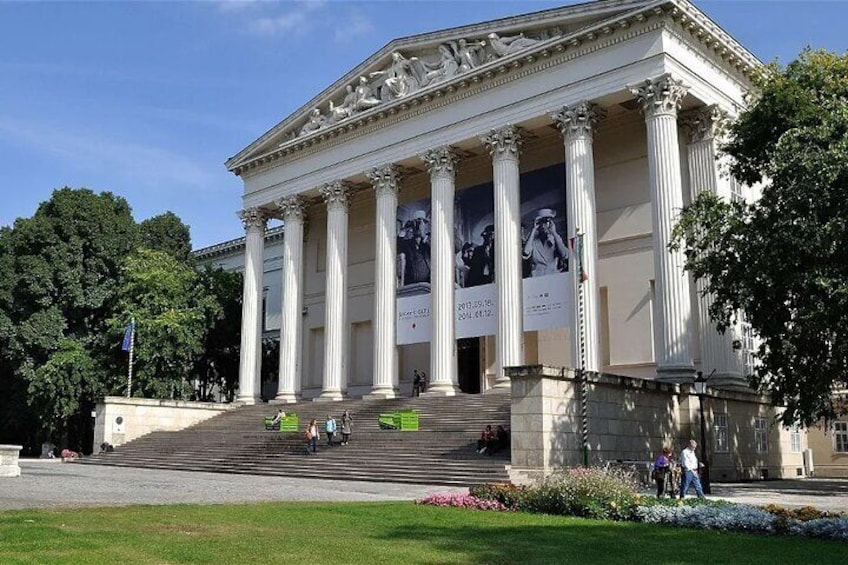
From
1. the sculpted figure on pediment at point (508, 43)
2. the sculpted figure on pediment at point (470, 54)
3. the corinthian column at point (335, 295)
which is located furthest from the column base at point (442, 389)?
the sculpted figure on pediment at point (508, 43)

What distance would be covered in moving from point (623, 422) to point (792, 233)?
7.55 m

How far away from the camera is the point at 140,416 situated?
42.2m

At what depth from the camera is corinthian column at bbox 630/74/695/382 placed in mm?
29391

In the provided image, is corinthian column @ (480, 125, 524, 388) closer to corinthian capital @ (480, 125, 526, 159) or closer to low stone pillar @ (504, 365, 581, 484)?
corinthian capital @ (480, 125, 526, 159)

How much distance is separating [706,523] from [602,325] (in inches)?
895

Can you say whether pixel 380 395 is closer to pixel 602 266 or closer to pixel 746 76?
pixel 602 266

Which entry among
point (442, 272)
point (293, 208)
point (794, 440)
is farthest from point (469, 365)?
point (794, 440)

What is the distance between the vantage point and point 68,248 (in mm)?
47375

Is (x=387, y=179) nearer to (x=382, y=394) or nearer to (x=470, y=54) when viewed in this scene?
(x=470, y=54)

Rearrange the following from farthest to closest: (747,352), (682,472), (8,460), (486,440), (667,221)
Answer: (747,352)
(667,221)
(486,440)
(8,460)
(682,472)

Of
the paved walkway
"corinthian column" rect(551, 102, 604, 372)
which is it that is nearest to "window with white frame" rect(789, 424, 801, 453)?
"corinthian column" rect(551, 102, 604, 372)

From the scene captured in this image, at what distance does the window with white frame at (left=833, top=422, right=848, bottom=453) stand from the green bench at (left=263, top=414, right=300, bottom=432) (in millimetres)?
23499

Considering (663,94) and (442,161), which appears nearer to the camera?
(663,94)

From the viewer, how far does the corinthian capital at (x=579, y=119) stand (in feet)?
110
